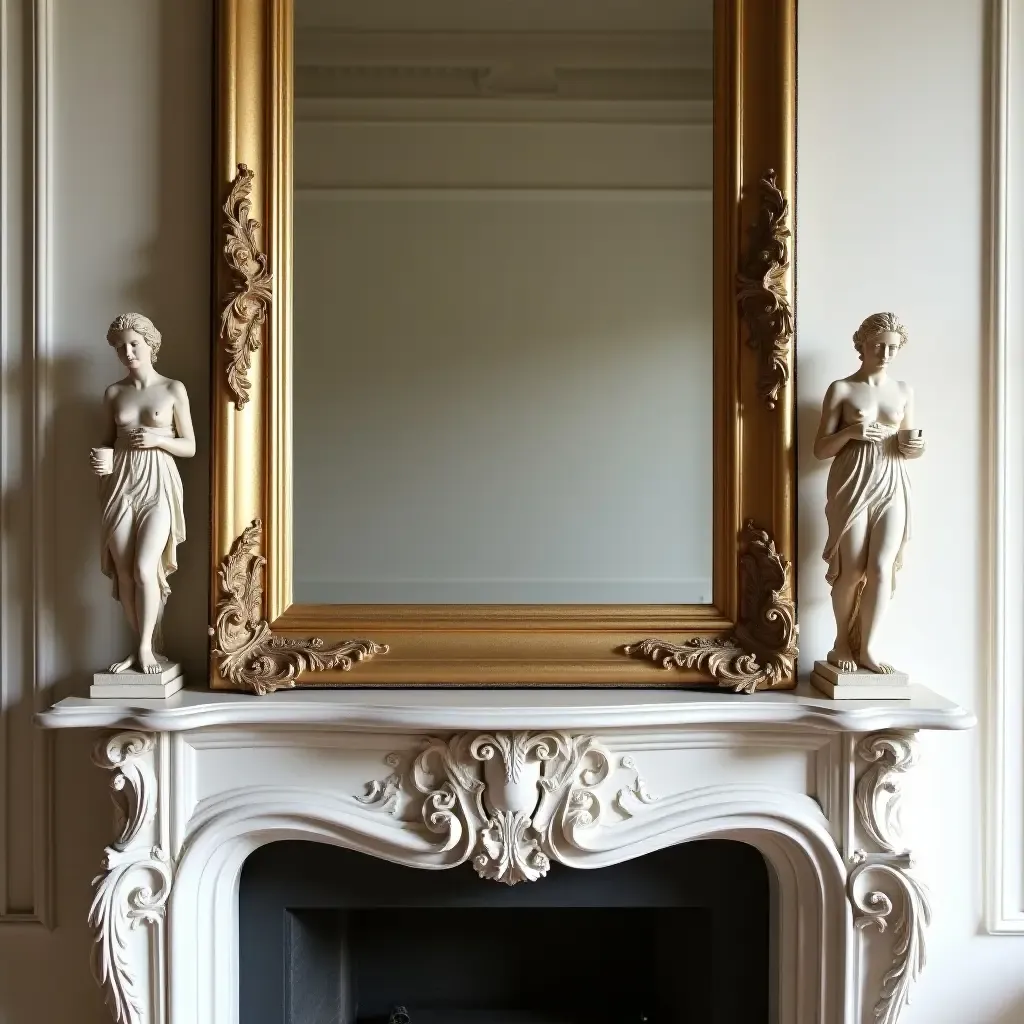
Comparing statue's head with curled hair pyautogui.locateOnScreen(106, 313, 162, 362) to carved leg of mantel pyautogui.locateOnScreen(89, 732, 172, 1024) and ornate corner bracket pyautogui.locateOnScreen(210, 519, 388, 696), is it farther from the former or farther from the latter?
carved leg of mantel pyautogui.locateOnScreen(89, 732, 172, 1024)

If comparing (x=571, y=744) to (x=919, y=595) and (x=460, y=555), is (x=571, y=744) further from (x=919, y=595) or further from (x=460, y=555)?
(x=919, y=595)

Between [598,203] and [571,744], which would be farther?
[598,203]

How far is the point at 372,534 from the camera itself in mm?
1575

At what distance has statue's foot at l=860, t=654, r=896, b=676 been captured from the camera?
1413mm

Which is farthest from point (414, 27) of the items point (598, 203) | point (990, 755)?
point (990, 755)

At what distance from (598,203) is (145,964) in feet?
5.46

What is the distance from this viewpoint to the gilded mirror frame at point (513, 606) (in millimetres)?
1485

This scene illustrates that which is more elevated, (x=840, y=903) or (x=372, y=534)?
(x=372, y=534)

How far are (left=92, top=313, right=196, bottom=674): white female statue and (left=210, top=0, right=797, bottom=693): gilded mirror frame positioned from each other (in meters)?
0.08

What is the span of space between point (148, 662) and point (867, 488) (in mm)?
1311

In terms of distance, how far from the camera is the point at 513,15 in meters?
1.57

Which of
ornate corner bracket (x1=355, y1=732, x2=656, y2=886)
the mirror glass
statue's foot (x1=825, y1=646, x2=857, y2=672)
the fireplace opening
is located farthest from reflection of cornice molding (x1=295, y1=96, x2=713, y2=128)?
the fireplace opening

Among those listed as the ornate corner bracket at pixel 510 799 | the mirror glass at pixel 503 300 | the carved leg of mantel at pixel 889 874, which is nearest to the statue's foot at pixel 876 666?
the carved leg of mantel at pixel 889 874

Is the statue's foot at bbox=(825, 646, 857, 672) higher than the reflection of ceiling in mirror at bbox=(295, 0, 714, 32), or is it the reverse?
the reflection of ceiling in mirror at bbox=(295, 0, 714, 32)
